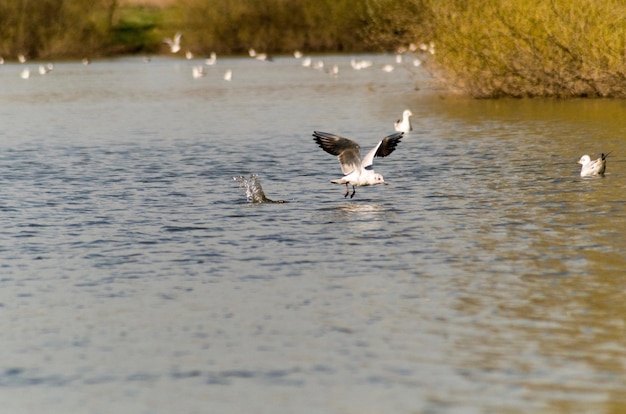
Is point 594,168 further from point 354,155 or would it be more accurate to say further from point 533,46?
point 533,46

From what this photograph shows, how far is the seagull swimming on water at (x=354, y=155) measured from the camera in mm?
16391

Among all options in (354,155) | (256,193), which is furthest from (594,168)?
(256,193)

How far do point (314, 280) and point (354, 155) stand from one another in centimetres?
558

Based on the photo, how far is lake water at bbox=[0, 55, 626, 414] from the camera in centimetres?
795

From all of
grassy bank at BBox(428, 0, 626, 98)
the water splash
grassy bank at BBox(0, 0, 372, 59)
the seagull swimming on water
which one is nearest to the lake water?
the water splash

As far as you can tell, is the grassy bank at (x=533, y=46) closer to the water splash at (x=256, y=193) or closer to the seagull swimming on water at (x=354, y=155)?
the seagull swimming on water at (x=354, y=155)

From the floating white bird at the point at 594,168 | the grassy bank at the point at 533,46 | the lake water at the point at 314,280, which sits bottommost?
the lake water at the point at 314,280

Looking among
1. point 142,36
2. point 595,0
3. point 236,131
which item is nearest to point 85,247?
point 236,131

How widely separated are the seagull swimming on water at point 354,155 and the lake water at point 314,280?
351 mm

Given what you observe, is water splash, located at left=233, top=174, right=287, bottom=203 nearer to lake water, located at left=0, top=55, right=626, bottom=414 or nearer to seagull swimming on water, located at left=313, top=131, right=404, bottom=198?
lake water, located at left=0, top=55, right=626, bottom=414

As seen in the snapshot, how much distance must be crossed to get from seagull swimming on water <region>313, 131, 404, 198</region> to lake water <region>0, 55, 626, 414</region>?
0.35 meters

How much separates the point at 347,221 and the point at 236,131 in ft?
51.7

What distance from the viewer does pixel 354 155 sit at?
16.8 meters

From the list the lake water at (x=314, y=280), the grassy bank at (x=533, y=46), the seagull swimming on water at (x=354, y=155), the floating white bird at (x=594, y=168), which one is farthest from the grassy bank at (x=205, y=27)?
the seagull swimming on water at (x=354, y=155)
